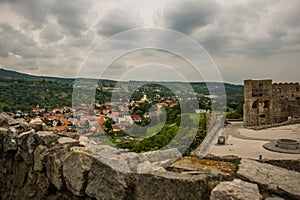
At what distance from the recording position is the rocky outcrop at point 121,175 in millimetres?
2066

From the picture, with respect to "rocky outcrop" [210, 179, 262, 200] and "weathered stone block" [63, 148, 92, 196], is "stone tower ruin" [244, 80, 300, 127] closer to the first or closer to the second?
"weathered stone block" [63, 148, 92, 196]

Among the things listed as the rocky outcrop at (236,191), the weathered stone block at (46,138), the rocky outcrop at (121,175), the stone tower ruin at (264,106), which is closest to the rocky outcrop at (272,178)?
the rocky outcrop at (121,175)

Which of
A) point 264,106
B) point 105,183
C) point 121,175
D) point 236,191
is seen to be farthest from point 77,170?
point 264,106

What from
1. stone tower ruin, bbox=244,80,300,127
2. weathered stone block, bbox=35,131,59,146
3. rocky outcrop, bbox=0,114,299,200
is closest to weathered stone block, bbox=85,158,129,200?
rocky outcrop, bbox=0,114,299,200

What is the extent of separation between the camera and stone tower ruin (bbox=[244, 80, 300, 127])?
87.9 feet

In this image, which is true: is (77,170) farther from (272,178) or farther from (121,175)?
(272,178)

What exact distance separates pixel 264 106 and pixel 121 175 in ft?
92.4

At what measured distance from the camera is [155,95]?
1558cm

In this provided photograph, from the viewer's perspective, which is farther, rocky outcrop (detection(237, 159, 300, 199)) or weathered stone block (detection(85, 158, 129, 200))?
weathered stone block (detection(85, 158, 129, 200))

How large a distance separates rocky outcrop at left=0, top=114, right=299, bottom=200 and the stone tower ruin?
24.9m

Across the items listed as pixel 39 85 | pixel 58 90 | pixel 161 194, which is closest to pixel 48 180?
pixel 161 194

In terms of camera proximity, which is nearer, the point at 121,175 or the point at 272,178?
the point at 272,178

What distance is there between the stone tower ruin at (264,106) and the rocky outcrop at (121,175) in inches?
980

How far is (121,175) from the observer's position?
2568mm
